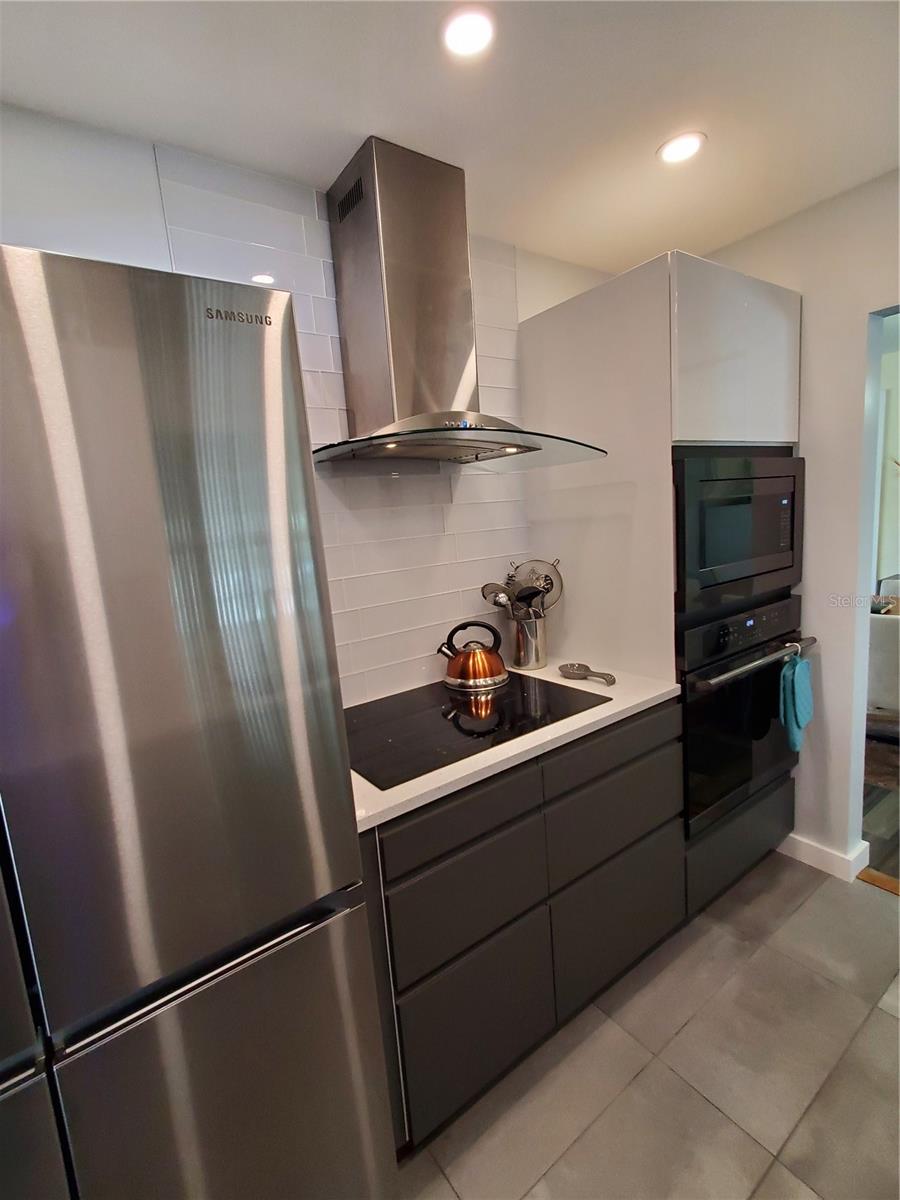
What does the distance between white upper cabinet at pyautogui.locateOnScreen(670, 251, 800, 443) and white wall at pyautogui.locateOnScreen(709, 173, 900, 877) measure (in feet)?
0.28

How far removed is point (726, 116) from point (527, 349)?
825 mm

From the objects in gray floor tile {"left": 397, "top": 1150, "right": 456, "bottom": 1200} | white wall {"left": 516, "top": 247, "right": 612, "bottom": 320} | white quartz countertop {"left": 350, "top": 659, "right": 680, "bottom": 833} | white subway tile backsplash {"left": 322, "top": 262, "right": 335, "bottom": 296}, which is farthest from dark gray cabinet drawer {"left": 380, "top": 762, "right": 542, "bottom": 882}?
white wall {"left": 516, "top": 247, "right": 612, "bottom": 320}

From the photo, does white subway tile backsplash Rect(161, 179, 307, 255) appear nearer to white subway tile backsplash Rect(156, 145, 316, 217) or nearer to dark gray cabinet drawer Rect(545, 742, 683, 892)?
white subway tile backsplash Rect(156, 145, 316, 217)

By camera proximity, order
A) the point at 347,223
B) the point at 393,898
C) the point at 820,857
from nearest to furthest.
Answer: the point at 393,898, the point at 347,223, the point at 820,857

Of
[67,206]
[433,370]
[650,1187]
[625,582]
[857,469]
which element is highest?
[67,206]

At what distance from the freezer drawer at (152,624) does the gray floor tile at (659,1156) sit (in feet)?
3.31

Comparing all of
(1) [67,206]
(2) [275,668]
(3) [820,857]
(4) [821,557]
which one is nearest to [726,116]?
(4) [821,557]

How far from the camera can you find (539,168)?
156 cm

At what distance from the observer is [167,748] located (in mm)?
814

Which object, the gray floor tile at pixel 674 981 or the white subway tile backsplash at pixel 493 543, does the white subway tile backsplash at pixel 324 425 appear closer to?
the white subway tile backsplash at pixel 493 543

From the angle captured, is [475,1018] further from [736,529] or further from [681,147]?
[681,147]

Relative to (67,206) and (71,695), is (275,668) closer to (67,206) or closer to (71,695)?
(71,695)

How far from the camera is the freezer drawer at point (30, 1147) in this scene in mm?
743

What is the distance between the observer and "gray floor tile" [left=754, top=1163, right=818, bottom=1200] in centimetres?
117
